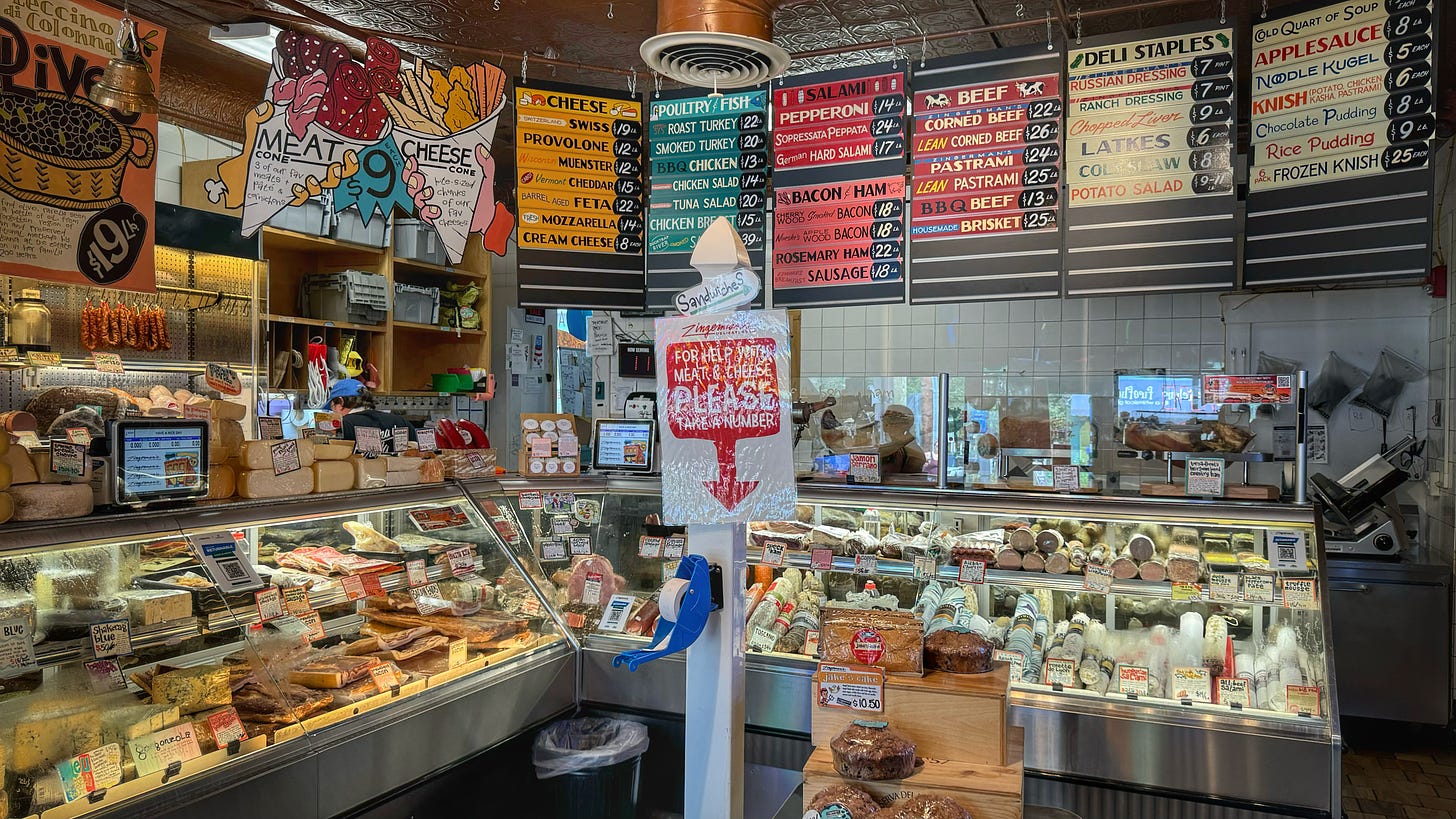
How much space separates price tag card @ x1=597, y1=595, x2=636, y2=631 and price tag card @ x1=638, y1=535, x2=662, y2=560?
230mm

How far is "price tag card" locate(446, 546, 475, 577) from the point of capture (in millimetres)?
3869

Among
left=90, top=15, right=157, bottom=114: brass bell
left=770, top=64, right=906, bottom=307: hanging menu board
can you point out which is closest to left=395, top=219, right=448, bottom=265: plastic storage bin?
left=770, top=64, right=906, bottom=307: hanging menu board

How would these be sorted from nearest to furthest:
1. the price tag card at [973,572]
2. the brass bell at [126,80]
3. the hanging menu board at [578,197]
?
the brass bell at [126,80], the price tag card at [973,572], the hanging menu board at [578,197]

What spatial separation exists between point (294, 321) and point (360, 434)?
379 centimetres

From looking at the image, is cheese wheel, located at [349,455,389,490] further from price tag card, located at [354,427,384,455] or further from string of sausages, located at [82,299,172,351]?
string of sausages, located at [82,299,172,351]

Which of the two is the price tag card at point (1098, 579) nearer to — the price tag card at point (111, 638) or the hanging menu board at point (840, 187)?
the hanging menu board at point (840, 187)

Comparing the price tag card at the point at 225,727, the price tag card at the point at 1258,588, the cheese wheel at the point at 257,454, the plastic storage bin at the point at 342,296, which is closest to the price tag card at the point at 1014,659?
the price tag card at the point at 1258,588

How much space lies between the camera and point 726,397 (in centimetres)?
241

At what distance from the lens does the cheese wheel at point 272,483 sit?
3.15 metres

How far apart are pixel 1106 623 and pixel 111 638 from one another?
141 inches

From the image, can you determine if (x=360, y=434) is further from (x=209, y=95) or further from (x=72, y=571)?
(x=209, y=95)

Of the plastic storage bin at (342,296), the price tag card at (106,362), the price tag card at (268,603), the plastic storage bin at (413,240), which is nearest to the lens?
the price tag card at (268,603)

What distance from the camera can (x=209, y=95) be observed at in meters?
5.16

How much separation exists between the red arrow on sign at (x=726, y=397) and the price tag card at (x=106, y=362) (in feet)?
16.0
